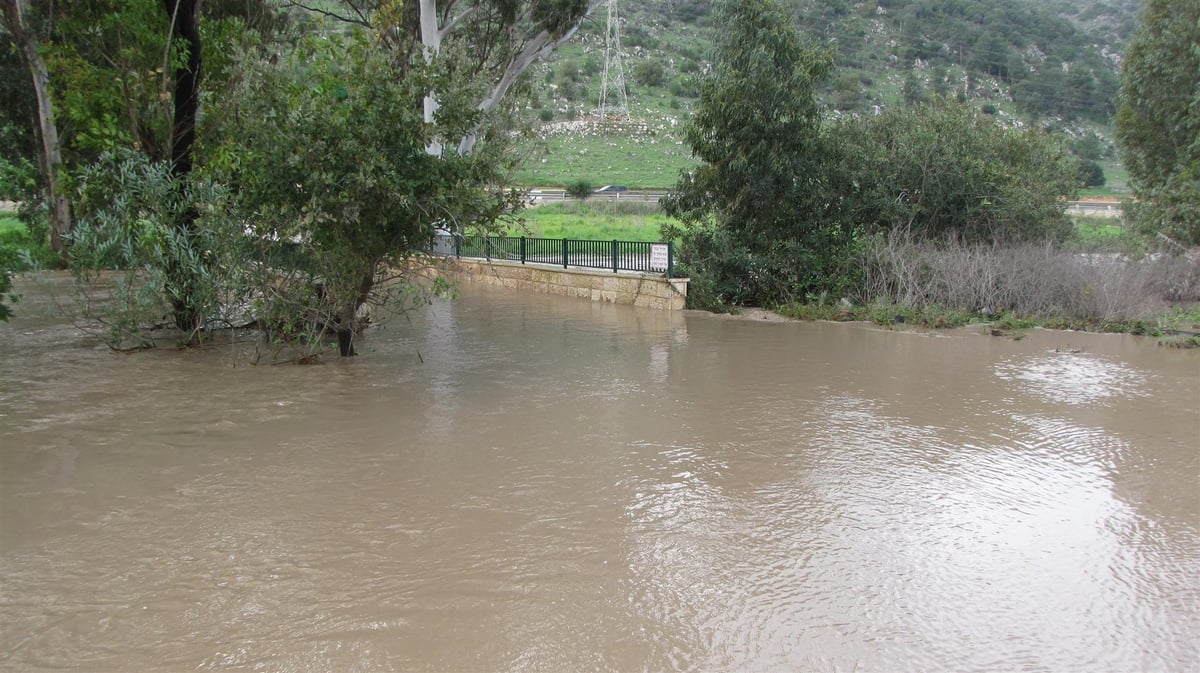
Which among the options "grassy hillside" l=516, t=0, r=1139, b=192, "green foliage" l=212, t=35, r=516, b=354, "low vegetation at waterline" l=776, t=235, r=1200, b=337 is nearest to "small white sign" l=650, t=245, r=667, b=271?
"low vegetation at waterline" l=776, t=235, r=1200, b=337

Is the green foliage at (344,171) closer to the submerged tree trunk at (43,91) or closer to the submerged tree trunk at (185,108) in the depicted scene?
the submerged tree trunk at (185,108)

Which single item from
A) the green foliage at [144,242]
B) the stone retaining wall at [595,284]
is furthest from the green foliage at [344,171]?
the stone retaining wall at [595,284]

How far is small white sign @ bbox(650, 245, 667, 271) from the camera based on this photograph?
1852 cm

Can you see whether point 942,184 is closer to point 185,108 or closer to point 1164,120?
point 1164,120

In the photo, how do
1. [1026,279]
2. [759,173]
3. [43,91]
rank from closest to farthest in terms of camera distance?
1. [1026,279]
2. [759,173]
3. [43,91]

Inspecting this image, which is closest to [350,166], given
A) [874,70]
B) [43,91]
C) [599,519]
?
[599,519]

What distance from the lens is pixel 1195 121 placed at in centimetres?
2038

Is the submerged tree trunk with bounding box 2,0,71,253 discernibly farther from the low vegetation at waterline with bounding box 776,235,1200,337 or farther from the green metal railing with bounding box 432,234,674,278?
the low vegetation at waterline with bounding box 776,235,1200,337

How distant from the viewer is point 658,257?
61.3ft

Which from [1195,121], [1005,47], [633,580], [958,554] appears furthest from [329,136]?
[1005,47]

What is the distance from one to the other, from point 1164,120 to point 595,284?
14348 millimetres

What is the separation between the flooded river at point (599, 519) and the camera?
473 centimetres

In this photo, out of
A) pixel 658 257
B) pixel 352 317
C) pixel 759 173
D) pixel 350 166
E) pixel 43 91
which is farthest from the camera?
pixel 43 91

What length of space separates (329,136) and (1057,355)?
10288mm
